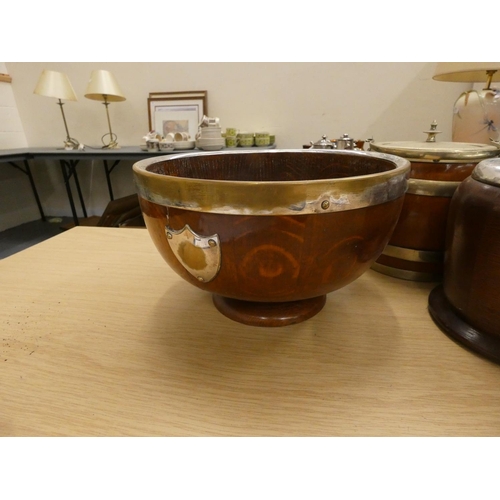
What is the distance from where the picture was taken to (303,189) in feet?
0.84

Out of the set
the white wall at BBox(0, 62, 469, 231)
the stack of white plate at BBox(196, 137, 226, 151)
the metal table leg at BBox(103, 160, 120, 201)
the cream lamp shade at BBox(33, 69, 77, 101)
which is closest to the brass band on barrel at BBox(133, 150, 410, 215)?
the stack of white plate at BBox(196, 137, 226, 151)

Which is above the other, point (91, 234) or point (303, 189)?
point (303, 189)

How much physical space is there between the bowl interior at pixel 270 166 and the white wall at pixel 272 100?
163cm

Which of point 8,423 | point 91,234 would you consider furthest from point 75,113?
point 8,423

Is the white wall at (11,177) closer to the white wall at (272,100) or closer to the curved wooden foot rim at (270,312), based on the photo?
the white wall at (272,100)

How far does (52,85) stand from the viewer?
1849 mm

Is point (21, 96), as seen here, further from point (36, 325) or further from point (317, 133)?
point (36, 325)

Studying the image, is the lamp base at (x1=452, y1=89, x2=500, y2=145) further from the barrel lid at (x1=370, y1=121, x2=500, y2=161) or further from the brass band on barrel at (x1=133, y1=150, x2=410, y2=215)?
the brass band on barrel at (x1=133, y1=150, x2=410, y2=215)

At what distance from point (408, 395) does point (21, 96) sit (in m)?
2.91

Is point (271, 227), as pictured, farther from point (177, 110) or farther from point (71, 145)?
point (71, 145)

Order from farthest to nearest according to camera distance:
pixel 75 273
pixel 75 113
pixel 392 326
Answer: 1. pixel 75 113
2. pixel 75 273
3. pixel 392 326

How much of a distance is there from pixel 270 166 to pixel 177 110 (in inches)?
69.8

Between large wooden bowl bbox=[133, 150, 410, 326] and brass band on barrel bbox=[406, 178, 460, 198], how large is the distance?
0.08m

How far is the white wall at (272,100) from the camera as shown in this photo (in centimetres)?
180
